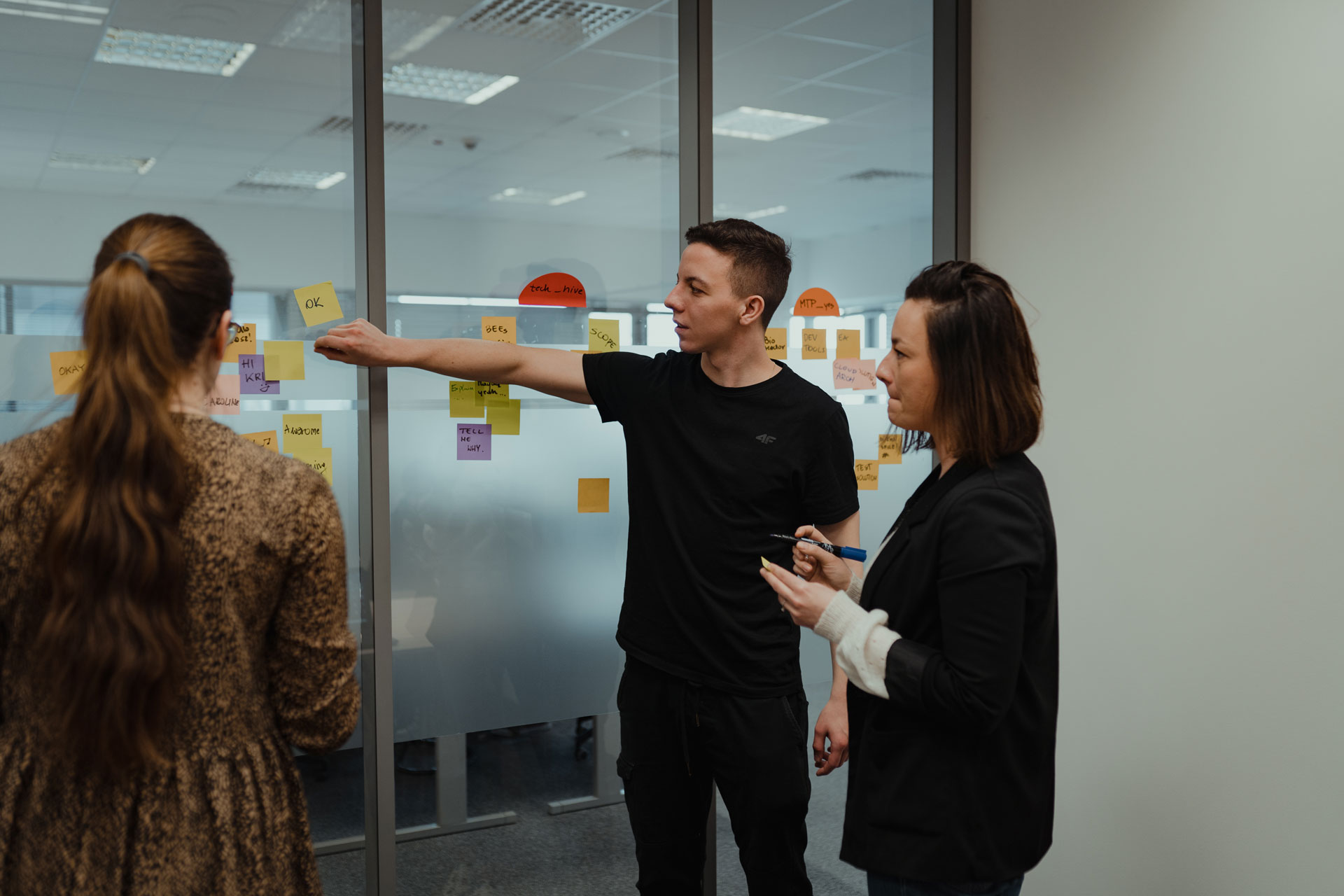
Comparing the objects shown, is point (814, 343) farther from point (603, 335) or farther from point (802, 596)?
point (802, 596)

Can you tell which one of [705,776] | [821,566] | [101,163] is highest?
[101,163]

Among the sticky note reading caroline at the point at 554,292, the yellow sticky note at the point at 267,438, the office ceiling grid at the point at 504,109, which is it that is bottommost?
the yellow sticky note at the point at 267,438

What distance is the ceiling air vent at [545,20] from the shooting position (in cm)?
237

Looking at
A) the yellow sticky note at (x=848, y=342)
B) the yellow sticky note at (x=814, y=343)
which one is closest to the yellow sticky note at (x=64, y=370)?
the yellow sticky note at (x=814, y=343)

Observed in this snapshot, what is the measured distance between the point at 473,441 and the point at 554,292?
16.3 inches

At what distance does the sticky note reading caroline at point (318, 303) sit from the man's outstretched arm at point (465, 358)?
4cm

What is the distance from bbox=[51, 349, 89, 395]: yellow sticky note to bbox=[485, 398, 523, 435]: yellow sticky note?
835 mm

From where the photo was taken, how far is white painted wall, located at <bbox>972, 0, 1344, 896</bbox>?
2.03 metres

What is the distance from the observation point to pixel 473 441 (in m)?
2.31

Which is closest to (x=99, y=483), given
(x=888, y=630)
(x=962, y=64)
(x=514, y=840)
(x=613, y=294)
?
(x=888, y=630)

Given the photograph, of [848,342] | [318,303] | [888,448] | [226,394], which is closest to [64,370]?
[226,394]

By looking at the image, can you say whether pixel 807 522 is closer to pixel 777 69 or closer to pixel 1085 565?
pixel 1085 565

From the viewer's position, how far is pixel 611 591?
8.17ft

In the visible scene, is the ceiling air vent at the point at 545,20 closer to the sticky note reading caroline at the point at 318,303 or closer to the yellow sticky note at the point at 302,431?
the sticky note reading caroline at the point at 318,303
